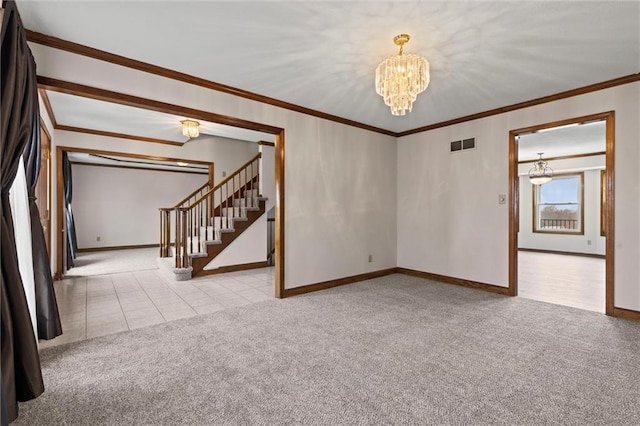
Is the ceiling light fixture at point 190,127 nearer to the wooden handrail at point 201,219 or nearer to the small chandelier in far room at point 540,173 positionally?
the wooden handrail at point 201,219

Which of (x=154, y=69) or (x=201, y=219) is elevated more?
(x=154, y=69)

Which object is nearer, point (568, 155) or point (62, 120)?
point (62, 120)

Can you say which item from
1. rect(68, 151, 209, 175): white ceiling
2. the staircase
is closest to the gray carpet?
the staircase

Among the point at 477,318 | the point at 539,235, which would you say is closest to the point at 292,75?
the point at 477,318

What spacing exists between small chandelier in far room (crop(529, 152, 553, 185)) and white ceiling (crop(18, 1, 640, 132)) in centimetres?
482

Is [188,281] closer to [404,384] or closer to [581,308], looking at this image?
[404,384]

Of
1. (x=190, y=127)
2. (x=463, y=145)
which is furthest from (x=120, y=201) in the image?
(x=463, y=145)

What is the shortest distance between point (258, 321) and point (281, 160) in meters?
2.03

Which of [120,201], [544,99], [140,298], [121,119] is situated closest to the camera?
[544,99]

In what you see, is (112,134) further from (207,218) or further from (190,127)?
(207,218)

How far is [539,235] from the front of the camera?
357 inches

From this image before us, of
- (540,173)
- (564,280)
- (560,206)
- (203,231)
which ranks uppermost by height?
(540,173)

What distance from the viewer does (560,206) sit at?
877cm

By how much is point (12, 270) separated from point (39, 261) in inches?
35.0
